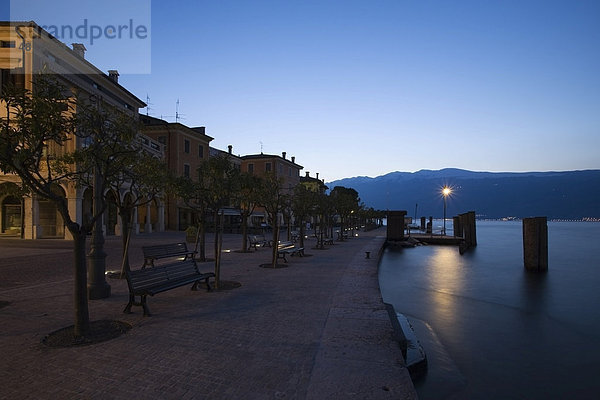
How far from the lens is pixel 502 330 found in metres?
10.5

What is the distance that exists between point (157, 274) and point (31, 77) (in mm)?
25166

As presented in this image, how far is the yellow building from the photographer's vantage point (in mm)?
24219

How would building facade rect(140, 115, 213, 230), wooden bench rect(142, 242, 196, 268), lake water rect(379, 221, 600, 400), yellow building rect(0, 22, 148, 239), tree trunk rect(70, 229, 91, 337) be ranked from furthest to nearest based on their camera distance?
building facade rect(140, 115, 213, 230)
yellow building rect(0, 22, 148, 239)
wooden bench rect(142, 242, 196, 268)
lake water rect(379, 221, 600, 400)
tree trunk rect(70, 229, 91, 337)

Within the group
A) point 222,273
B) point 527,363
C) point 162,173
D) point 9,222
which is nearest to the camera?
point 527,363

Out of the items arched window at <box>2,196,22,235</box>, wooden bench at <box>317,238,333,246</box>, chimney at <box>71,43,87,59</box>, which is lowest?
wooden bench at <box>317,238,333,246</box>

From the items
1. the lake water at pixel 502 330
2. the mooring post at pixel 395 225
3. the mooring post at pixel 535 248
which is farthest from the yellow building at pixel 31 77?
the mooring post at pixel 535 248

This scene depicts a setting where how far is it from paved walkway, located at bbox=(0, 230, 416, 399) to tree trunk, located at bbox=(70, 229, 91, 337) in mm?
450

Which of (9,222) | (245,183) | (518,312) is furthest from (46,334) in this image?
(9,222)

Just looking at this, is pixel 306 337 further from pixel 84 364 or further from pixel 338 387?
pixel 84 364

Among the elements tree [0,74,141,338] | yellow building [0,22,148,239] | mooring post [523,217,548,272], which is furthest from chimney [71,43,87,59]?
mooring post [523,217,548,272]

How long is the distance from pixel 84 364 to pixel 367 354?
3.93 meters

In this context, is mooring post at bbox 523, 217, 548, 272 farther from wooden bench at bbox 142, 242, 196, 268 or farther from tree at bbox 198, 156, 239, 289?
wooden bench at bbox 142, 242, 196, 268

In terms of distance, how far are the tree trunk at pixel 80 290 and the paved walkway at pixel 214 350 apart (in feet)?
1.48

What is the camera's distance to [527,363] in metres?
8.08
